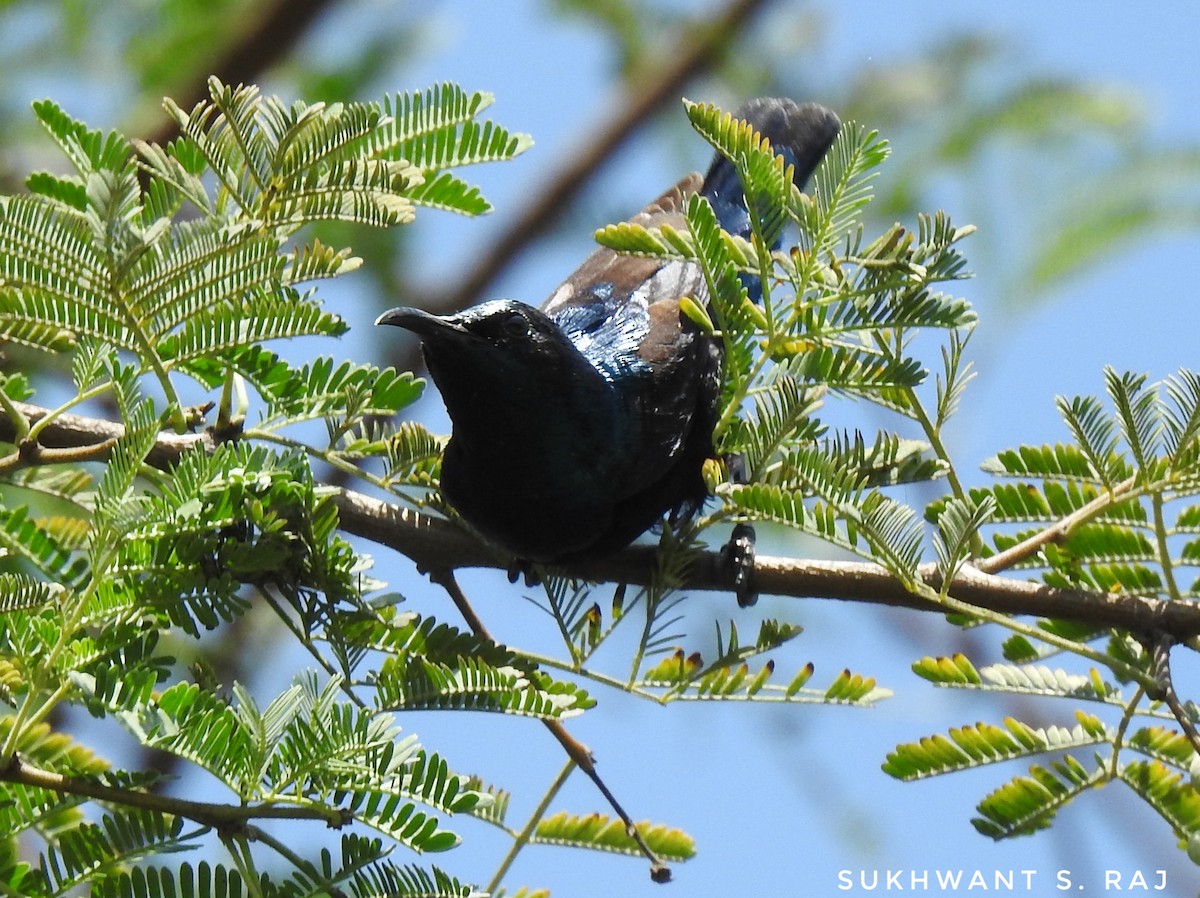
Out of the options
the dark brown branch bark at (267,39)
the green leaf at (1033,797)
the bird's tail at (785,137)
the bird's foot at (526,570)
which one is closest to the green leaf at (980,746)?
the green leaf at (1033,797)

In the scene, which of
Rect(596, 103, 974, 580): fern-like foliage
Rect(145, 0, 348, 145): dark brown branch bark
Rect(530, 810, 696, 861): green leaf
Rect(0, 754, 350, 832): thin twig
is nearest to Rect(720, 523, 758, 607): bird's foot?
Rect(596, 103, 974, 580): fern-like foliage

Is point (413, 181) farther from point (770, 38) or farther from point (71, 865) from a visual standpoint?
point (770, 38)

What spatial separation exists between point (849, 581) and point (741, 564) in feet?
1.17

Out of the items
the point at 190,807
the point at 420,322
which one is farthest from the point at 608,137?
the point at 190,807

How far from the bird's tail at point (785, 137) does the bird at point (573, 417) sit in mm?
633

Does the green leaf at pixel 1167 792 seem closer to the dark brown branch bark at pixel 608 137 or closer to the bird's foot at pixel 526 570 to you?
the bird's foot at pixel 526 570

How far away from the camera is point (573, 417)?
3.36 meters

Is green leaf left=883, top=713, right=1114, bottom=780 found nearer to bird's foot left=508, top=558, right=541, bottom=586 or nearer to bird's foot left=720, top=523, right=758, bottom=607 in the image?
bird's foot left=720, top=523, right=758, bottom=607

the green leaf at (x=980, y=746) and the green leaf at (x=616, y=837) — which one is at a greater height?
the green leaf at (x=980, y=746)

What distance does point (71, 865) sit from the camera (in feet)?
7.15

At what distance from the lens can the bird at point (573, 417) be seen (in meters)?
3.17

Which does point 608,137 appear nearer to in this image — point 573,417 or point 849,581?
point 573,417

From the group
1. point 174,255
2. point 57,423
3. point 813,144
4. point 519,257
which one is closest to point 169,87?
point 519,257

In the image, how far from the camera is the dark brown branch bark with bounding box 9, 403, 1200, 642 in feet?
8.89
